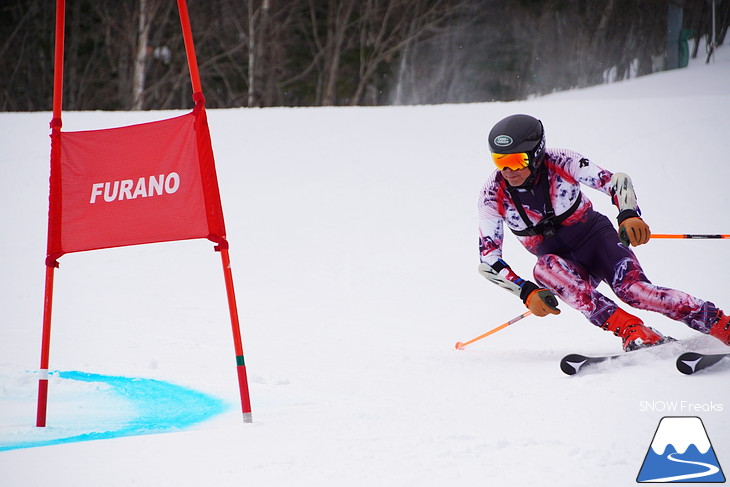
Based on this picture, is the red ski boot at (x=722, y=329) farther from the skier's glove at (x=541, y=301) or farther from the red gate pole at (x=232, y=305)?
the red gate pole at (x=232, y=305)

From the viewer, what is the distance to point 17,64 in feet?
81.6

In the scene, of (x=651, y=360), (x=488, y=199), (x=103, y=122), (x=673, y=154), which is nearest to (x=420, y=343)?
(x=488, y=199)

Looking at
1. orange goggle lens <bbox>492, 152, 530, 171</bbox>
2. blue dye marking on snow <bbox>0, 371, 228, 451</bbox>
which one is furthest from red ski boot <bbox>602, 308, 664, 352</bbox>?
blue dye marking on snow <bbox>0, 371, 228, 451</bbox>

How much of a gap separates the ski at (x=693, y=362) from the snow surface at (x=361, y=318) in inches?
1.9

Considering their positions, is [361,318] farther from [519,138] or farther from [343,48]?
[343,48]

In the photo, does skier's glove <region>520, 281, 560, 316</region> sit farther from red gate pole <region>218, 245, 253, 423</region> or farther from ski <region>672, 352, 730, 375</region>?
red gate pole <region>218, 245, 253, 423</region>

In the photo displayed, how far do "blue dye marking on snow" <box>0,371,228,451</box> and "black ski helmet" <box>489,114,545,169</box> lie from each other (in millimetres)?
2024

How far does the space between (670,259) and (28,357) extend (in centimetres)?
569

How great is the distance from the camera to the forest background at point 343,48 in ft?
52.7

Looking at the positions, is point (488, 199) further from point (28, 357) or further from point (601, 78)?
point (601, 78)

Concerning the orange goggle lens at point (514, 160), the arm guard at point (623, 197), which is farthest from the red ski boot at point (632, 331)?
the orange goggle lens at point (514, 160)

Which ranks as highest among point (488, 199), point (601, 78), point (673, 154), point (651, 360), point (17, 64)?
point (17, 64)

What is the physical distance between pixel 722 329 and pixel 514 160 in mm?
1355

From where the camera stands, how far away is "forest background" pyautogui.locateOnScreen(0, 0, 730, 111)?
52.7 ft
